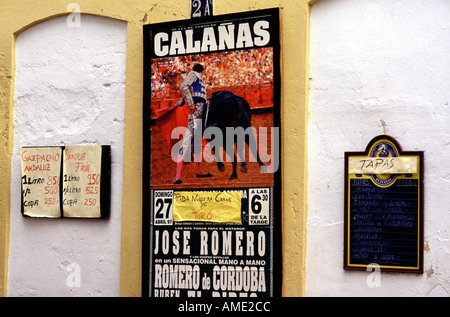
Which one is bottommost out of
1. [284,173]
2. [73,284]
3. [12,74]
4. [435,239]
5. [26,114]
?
[73,284]

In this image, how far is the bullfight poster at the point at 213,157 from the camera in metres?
5.81

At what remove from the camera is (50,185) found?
673cm

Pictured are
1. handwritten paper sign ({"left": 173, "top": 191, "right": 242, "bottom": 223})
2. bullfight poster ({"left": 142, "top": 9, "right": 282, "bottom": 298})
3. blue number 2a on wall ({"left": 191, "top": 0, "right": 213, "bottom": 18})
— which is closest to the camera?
bullfight poster ({"left": 142, "top": 9, "right": 282, "bottom": 298})

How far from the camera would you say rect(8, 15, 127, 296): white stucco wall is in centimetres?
655

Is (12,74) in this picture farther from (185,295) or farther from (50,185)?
(185,295)

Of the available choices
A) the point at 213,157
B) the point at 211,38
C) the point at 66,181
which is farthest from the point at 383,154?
the point at 66,181

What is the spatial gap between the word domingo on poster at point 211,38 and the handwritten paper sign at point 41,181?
1.57 metres

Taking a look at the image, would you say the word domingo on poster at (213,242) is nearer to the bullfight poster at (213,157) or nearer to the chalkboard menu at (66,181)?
the bullfight poster at (213,157)

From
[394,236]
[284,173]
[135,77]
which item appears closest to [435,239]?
[394,236]

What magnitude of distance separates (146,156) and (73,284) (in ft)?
5.07

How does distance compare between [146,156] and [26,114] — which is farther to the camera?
[26,114]

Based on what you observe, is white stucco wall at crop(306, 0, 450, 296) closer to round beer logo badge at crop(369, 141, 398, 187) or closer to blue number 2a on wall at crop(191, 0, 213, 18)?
round beer logo badge at crop(369, 141, 398, 187)

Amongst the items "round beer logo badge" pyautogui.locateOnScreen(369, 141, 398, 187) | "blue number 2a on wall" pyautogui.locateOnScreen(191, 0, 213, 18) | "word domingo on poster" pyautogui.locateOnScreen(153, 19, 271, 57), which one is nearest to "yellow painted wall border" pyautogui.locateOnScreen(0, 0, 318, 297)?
"blue number 2a on wall" pyautogui.locateOnScreen(191, 0, 213, 18)

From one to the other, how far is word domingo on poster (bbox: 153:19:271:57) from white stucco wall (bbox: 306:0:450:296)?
0.49 metres
